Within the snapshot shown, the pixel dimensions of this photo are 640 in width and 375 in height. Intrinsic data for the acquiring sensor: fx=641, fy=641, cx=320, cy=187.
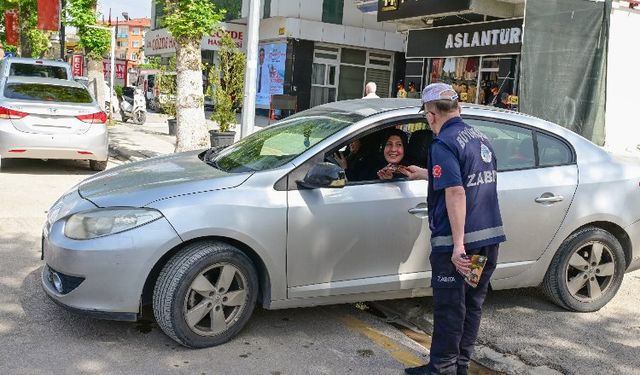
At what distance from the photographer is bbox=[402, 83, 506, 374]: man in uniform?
325 cm

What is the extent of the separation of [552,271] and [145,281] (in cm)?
294

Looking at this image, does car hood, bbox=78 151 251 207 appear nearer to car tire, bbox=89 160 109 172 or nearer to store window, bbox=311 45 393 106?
car tire, bbox=89 160 109 172

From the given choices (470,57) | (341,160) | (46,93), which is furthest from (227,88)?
(341,160)

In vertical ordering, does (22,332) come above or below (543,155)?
below

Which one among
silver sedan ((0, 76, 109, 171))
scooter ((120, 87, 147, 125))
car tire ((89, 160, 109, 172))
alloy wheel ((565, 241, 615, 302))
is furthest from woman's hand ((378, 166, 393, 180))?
scooter ((120, 87, 147, 125))

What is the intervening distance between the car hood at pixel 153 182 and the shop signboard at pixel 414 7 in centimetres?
1139

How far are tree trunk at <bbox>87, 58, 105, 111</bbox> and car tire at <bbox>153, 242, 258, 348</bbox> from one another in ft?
52.8

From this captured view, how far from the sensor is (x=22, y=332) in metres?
4.02

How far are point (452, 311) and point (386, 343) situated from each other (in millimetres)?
923

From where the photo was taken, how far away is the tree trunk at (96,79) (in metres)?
18.7

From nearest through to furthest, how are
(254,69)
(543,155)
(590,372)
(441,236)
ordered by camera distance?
Answer: (441,236) → (590,372) → (543,155) → (254,69)

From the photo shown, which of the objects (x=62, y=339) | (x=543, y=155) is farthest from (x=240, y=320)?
(x=543, y=155)

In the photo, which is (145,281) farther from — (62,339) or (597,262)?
(597,262)

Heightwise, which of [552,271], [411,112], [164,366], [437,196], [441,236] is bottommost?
[164,366]
